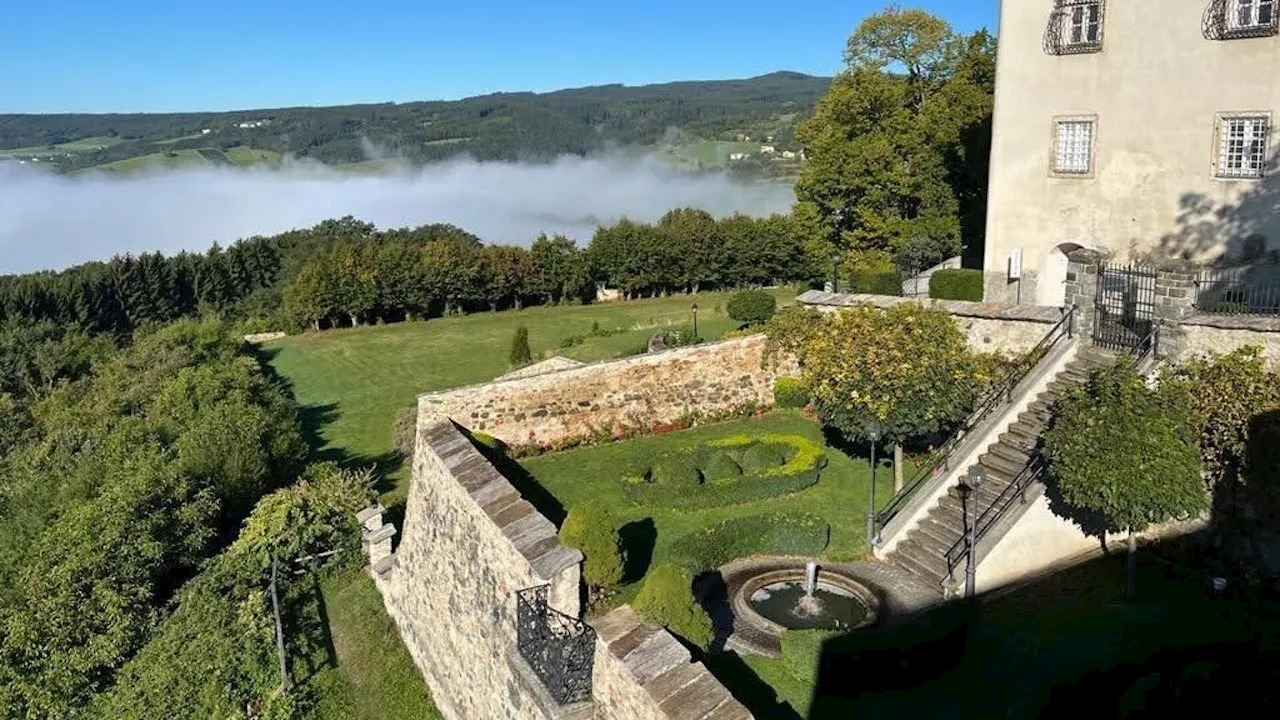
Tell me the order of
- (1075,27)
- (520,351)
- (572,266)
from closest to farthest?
(1075,27)
(520,351)
(572,266)

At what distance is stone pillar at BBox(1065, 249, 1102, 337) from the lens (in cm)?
1633

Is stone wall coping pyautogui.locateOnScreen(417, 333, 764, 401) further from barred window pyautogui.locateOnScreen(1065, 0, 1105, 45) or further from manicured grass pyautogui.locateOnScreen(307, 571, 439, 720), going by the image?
barred window pyautogui.locateOnScreen(1065, 0, 1105, 45)

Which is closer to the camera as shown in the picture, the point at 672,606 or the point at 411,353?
the point at 672,606

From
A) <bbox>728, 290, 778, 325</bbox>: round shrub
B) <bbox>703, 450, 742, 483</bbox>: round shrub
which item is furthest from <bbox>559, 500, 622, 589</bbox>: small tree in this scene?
<bbox>728, 290, 778, 325</bbox>: round shrub

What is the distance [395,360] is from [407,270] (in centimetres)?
1374

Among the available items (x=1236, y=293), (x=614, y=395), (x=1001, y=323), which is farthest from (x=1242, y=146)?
(x=614, y=395)

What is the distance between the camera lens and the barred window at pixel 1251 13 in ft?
59.1

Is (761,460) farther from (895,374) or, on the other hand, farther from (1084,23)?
(1084,23)

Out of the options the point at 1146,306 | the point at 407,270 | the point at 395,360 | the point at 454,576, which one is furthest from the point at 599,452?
the point at 407,270

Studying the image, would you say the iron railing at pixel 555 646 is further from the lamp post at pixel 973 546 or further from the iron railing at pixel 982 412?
the iron railing at pixel 982 412

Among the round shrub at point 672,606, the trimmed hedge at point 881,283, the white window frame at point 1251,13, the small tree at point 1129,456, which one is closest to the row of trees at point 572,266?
the trimmed hedge at point 881,283

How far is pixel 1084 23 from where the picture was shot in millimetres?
20891

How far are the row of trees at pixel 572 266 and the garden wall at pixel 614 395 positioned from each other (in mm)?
37935

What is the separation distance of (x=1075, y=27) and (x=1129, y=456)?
13.7 metres
